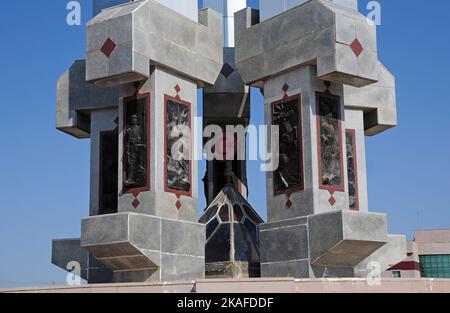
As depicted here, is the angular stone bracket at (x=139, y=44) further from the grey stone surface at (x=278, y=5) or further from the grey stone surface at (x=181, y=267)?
the grey stone surface at (x=181, y=267)

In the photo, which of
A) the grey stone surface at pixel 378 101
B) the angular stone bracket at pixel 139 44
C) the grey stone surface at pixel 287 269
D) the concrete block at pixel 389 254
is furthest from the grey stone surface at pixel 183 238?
the grey stone surface at pixel 378 101

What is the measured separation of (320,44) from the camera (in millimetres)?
24859

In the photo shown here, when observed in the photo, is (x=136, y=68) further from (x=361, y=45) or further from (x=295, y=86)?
(x=361, y=45)

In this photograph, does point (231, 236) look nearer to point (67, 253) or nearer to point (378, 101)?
point (67, 253)

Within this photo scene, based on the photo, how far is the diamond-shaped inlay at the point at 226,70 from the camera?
31.7 metres

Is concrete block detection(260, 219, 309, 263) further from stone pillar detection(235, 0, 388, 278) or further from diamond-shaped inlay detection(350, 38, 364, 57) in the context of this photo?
diamond-shaped inlay detection(350, 38, 364, 57)

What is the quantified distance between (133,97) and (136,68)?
5.71 ft

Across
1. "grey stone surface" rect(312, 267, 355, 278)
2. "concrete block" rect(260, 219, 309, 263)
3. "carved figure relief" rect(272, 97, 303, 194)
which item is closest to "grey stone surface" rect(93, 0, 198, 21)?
"carved figure relief" rect(272, 97, 303, 194)

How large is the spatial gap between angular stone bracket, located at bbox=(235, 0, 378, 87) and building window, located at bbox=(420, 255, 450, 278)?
→ 169 feet

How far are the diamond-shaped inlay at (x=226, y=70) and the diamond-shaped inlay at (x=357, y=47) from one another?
7.97 metres

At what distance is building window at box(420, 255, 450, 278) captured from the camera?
73438 millimetres

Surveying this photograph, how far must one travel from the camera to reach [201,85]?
91.7 ft

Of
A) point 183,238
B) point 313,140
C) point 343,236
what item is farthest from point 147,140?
point 343,236
